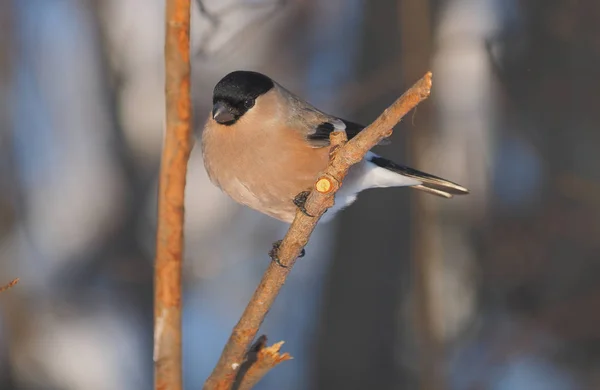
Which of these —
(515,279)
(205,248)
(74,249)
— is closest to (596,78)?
(515,279)

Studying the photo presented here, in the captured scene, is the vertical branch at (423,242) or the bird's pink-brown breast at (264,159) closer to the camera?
the bird's pink-brown breast at (264,159)

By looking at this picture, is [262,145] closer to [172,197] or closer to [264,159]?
[264,159]

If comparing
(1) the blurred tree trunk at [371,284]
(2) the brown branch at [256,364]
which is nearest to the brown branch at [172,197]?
(2) the brown branch at [256,364]

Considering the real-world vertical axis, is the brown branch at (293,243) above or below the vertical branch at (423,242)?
above

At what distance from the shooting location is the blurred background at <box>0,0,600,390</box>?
3.80m

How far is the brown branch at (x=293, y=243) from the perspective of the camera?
1.45 metres

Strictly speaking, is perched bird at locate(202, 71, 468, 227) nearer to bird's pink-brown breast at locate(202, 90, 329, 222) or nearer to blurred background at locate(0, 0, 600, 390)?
bird's pink-brown breast at locate(202, 90, 329, 222)

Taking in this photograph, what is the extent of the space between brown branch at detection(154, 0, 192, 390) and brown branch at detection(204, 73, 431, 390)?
31 cm

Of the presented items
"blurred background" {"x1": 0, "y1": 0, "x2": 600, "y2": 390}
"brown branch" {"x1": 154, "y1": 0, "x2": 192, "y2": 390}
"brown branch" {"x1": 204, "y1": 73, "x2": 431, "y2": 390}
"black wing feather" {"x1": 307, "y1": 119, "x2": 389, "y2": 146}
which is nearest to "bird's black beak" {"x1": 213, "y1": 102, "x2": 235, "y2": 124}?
"black wing feather" {"x1": 307, "y1": 119, "x2": 389, "y2": 146}

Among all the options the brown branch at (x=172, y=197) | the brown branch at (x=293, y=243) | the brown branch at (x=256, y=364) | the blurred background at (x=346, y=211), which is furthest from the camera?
the blurred background at (x=346, y=211)

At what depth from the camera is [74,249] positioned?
4.57m

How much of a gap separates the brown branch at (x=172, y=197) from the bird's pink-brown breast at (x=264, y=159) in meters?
0.84

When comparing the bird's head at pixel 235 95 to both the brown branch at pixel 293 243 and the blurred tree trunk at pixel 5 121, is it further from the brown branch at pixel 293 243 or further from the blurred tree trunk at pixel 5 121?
the blurred tree trunk at pixel 5 121

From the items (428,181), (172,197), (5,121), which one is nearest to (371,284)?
(428,181)
